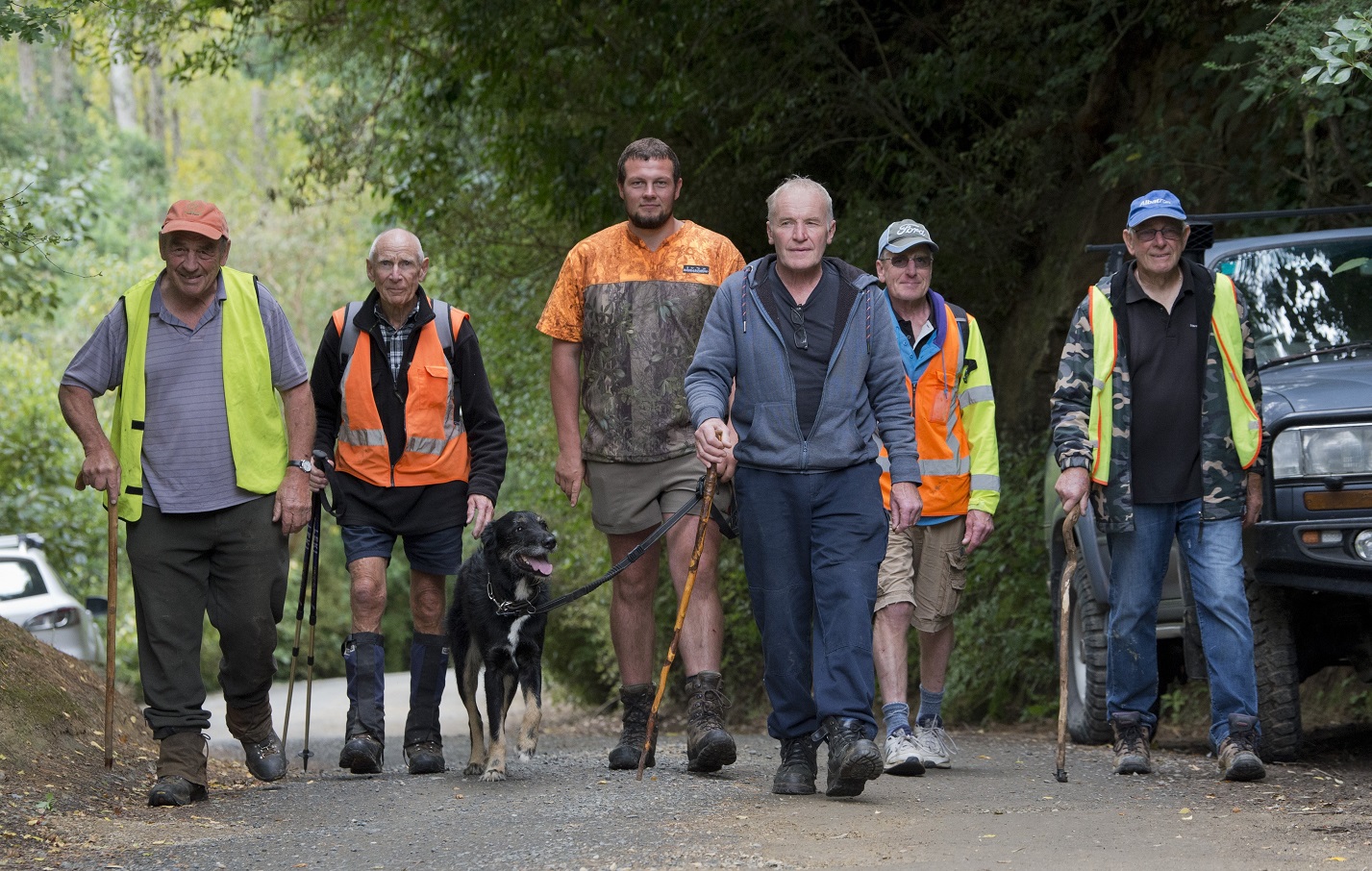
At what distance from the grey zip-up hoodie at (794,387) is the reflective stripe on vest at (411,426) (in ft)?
6.12

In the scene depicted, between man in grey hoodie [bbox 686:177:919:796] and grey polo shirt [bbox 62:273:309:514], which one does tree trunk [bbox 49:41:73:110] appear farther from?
man in grey hoodie [bbox 686:177:919:796]

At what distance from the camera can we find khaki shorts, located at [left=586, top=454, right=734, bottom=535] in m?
7.67

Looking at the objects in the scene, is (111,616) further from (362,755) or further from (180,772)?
(362,755)

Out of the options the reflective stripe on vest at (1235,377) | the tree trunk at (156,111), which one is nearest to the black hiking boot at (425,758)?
the reflective stripe on vest at (1235,377)

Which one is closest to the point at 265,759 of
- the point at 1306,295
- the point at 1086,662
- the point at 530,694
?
the point at 530,694

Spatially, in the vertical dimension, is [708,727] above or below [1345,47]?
below

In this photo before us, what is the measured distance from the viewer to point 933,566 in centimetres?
795

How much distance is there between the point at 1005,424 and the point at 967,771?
6318 millimetres

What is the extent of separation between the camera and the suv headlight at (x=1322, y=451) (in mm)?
7020

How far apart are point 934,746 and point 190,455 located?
135 inches

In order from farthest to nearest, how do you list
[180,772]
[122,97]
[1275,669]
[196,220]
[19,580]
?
[122,97]
[19,580]
[1275,669]
[196,220]
[180,772]

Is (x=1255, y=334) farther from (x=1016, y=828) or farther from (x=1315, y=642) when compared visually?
(x=1016, y=828)

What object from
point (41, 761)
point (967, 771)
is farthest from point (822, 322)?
point (41, 761)

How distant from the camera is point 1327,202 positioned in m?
10.7
